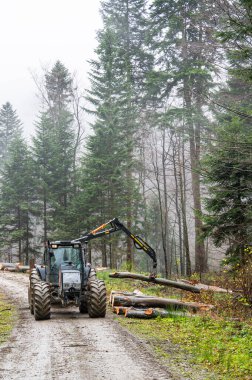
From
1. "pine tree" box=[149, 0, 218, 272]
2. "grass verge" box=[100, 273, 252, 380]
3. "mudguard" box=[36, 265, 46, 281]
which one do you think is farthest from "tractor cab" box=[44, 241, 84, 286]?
"pine tree" box=[149, 0, 218, 272]

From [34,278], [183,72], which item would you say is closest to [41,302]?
[34,278]

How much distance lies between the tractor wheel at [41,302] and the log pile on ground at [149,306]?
244 centimetres

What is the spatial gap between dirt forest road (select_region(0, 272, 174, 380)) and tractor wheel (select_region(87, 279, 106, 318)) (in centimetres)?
26

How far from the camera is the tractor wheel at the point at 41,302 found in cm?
1334

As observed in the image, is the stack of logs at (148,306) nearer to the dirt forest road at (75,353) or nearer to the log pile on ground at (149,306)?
the log pile on ground at (149,306)

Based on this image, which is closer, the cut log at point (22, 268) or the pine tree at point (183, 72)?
the pine tree at point (183, 72)

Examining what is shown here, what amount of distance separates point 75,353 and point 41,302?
419 centimetres

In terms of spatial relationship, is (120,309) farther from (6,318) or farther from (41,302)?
(6,318)

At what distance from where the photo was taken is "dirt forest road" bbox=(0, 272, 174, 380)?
7.96 meters

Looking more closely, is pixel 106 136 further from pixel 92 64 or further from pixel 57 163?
pixel 57 163

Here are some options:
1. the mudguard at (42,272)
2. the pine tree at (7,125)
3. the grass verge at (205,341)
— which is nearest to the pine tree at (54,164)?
the mudguard at (42,272)

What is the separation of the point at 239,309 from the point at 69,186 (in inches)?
1130

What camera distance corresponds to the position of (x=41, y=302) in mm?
13336

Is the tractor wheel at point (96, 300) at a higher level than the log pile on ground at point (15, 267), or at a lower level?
lower
